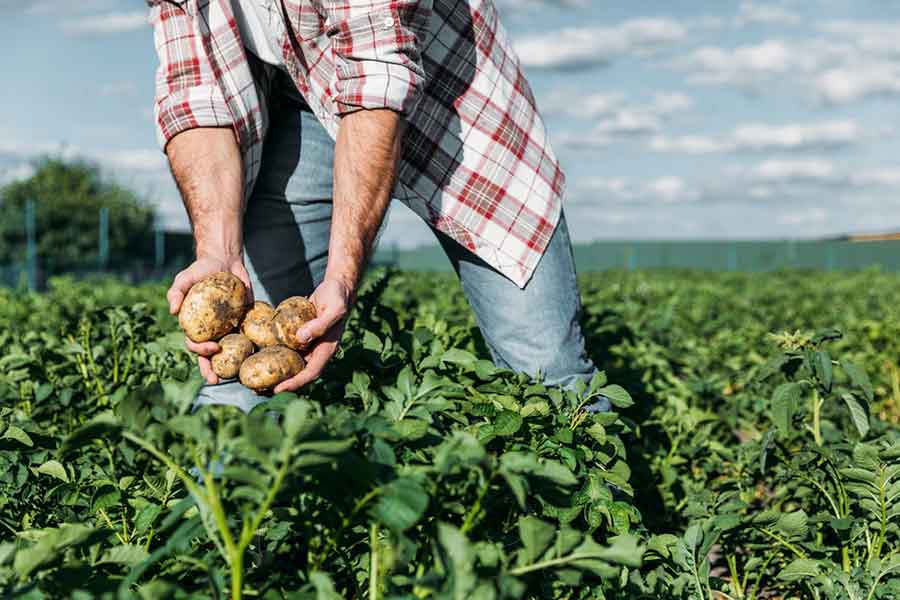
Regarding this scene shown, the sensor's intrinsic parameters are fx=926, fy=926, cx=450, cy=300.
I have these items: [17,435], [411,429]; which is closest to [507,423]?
[411,429]

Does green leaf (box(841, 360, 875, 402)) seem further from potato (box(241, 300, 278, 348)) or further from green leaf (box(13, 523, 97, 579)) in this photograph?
green leaf (box(13, 523, 97, 579))

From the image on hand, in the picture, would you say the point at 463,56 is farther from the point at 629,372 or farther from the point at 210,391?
the point at 629,372

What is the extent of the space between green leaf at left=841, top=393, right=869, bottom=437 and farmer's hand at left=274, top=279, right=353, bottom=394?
62.2 inches

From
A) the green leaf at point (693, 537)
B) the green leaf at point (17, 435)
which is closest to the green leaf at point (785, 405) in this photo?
the green leaf at point (693, 537)

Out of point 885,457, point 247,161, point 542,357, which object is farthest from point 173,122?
point 885,457

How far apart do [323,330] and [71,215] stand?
34.0 m

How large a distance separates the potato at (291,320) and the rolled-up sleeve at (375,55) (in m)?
0.53

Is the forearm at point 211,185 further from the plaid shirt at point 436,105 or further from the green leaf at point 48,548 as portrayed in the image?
the green leaf at point 48,548

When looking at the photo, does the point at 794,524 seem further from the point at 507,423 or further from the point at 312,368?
the point at 312,368

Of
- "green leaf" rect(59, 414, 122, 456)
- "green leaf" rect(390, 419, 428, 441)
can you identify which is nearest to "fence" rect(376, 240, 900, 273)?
"green leaf" rect(390, 419, 428, 441)

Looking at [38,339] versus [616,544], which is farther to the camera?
[38,339]

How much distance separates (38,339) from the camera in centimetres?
415

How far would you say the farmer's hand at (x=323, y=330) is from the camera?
1.92 m

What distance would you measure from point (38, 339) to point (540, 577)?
10.4 feet
